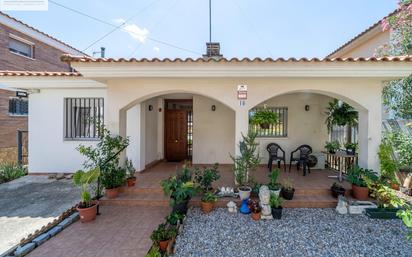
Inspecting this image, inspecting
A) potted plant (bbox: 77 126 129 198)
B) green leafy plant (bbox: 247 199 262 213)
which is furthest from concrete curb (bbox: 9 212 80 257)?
green leafy plant (bbox: 247 199 262 213)

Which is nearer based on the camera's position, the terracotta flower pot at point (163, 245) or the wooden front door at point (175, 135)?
the terracotta flower pot at point (163, 245)

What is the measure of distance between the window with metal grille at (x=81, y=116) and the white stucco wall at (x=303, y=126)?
6801mm

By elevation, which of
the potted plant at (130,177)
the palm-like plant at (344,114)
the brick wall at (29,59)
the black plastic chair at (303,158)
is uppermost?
the brick wall at (29,59)

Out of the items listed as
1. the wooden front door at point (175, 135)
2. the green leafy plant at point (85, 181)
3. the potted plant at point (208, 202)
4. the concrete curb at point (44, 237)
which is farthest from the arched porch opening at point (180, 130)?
the potted plant at point (208, 202)

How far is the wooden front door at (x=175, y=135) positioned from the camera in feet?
32.1

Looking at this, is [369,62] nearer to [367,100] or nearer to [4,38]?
[367,100]

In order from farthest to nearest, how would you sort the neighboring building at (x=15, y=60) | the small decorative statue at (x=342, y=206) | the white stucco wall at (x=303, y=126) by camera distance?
the neighboring building at (x=15, y=60), the white stucco wall at (x=303, y=126), the small decorative statue at (x=342, y=206)

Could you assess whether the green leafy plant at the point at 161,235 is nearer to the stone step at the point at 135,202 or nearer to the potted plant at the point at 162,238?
the potted plant at the point at 162,238

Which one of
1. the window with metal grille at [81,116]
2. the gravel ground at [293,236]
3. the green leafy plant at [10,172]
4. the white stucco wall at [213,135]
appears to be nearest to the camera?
the gravel ground at [293,236]

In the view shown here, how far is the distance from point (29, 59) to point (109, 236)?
572 inches

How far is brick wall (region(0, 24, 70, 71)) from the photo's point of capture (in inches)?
440


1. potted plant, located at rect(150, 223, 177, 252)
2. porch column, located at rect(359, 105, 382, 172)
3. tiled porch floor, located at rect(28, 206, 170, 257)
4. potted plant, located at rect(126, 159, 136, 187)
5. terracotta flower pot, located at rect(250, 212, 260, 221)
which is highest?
porch column, located at rect(359, 105, 382, 172)

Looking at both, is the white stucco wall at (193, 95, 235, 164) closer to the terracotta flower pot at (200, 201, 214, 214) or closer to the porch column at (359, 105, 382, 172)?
the terracotta flower pot at (200, 201, 214, 214)

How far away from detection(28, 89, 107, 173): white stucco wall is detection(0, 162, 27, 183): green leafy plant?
13.4 inches
